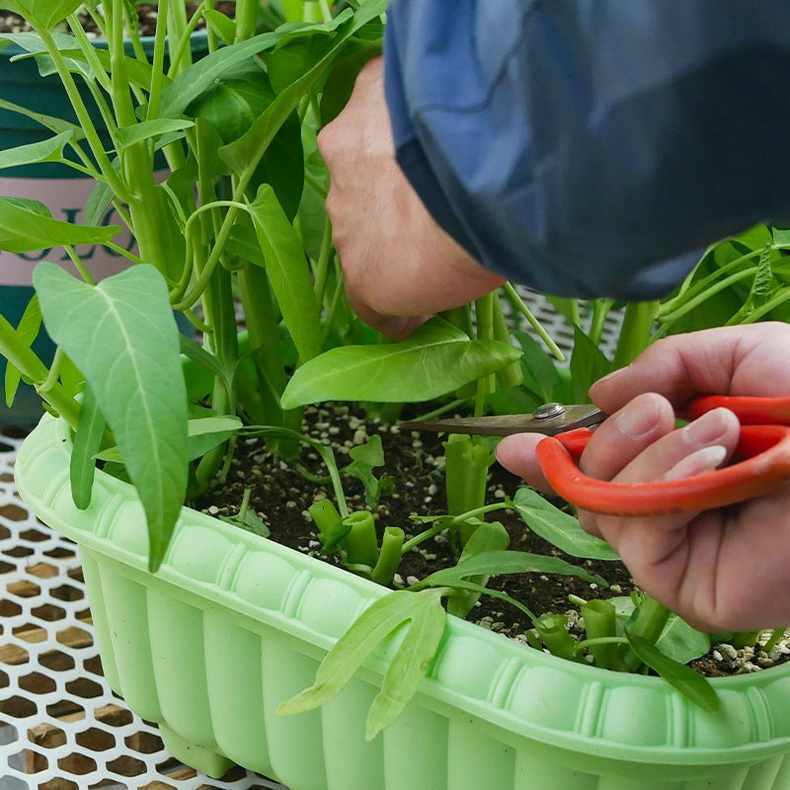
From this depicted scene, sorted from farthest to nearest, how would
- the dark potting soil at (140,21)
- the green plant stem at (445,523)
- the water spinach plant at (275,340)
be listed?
the dark potting soil at (140,21) → the green plant stem at (445,523) → the water spinach plant at (275,340)

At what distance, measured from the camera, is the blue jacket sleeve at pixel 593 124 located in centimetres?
21

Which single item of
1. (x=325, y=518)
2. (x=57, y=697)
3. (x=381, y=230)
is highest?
(x=381, y=230)

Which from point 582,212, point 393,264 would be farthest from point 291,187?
point 582,212

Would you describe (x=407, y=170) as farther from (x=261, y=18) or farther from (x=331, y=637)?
(x=261, y=18)

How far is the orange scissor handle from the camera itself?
0.29 metres

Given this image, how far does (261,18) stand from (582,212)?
0.39 meters

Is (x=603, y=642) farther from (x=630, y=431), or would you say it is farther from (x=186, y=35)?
(x=186, y=35)

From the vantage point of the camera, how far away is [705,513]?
0.33 m

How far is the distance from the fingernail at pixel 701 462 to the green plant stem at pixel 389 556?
0.14 m

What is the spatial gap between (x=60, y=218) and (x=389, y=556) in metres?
0.28

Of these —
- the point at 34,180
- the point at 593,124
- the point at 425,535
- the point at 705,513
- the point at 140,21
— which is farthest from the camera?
the point at 140,21

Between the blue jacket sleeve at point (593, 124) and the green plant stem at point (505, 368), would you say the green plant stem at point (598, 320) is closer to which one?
the green plant stem at point (505, 368)

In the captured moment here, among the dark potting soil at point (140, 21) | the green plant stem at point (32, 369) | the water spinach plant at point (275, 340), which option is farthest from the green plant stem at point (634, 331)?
the dark potting soil at point (140, 21)

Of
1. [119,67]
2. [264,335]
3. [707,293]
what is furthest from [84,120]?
[707,293]
